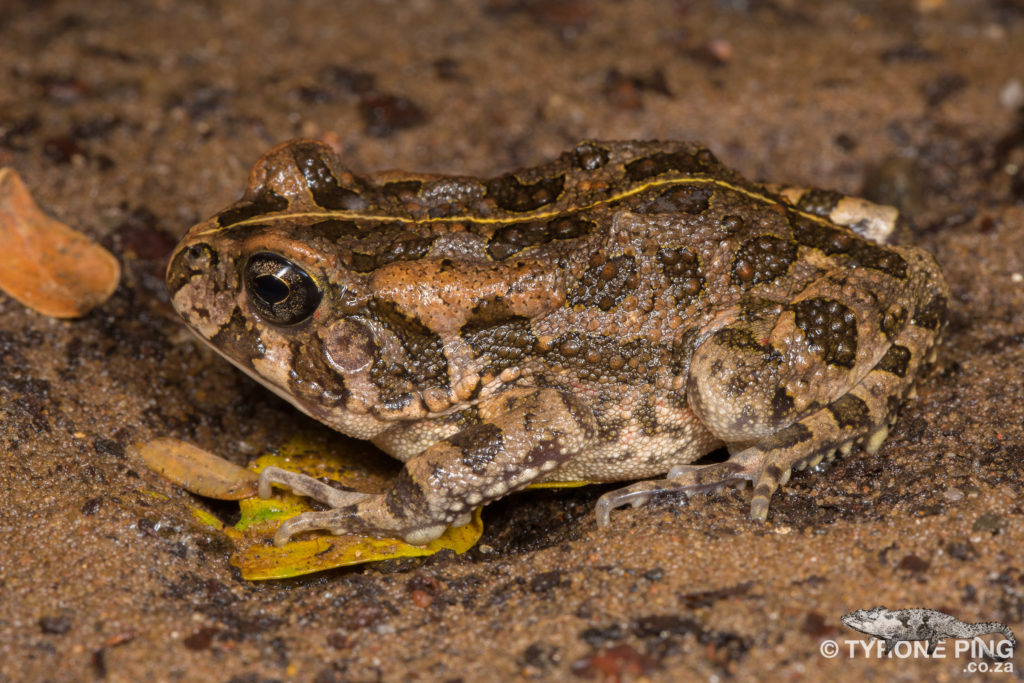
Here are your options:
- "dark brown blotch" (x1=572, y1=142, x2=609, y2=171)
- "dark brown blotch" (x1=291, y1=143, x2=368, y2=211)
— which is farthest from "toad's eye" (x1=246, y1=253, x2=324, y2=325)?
"dark brown blotch" (x1=572, y1=142, x2=609, y2=171)

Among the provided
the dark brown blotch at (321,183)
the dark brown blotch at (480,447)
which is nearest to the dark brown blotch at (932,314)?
the dark brown blotch at (480,447)

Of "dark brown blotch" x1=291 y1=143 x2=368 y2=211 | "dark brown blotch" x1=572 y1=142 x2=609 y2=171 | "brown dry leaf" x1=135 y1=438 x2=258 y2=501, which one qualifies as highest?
"dark brown blotch" x1=572 y1=142 x2=609 y2=171

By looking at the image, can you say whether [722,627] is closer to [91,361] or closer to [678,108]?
[91,361]

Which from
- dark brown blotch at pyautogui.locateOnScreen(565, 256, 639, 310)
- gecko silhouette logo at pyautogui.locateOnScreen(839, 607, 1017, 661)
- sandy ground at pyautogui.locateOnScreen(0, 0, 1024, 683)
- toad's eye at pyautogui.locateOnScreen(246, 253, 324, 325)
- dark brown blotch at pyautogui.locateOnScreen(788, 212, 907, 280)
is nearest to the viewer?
gecko silhouette logo at pyautogui.locateOnScreen(839, 607, 1017, 661)

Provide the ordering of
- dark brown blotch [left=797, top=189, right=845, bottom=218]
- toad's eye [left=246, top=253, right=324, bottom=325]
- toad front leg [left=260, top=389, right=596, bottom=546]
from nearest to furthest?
toad's eye [left=246, top=253, right=324, bottom=325] → toad front leg [left=260, top=389, right=596, bottom=546] → dark brown blotch [left=797, top=189, right=845, bottom=218]

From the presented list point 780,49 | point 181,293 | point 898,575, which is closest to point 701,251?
point 898,575

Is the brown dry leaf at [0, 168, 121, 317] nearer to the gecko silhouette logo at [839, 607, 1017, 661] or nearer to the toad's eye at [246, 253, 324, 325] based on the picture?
the toad's eye at [246, 253, 324, 325]

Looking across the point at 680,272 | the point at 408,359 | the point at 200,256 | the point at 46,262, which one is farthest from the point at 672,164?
the point at 46,262
